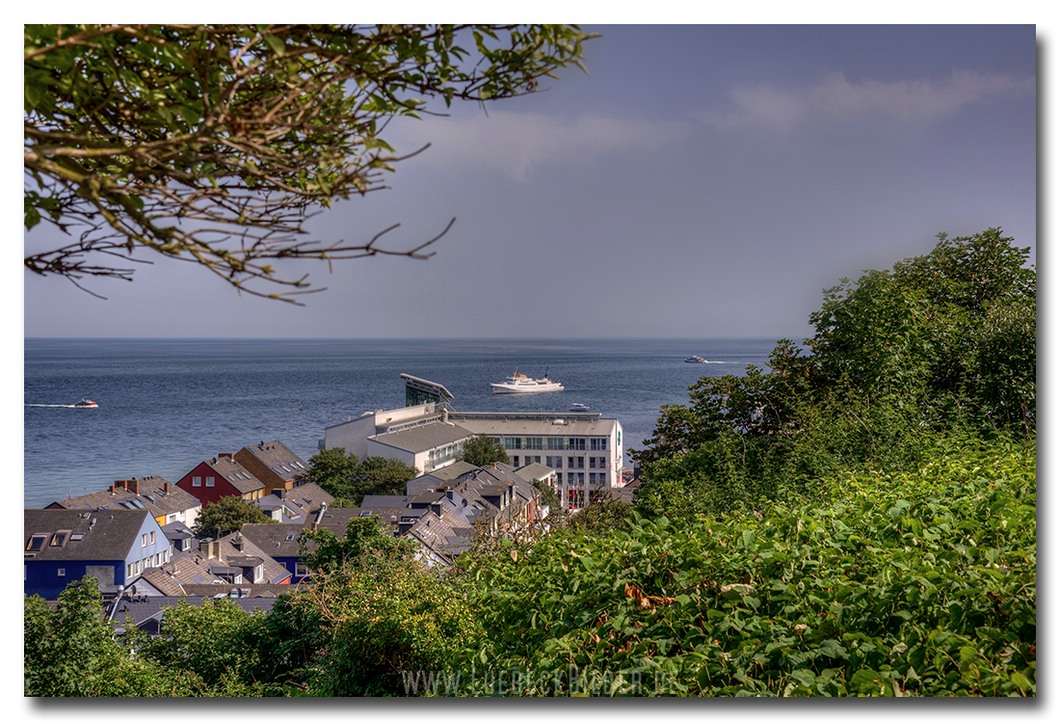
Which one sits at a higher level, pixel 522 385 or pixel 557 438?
pixel 522 385

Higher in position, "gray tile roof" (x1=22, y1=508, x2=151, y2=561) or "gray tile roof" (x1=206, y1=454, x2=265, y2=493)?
"gray tile roof" (x1=206, y1=454, x2=265, y2=493)

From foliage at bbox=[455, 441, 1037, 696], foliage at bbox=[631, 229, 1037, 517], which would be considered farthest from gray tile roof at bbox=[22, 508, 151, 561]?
foliage at bbox=[631, 229, 1037, 517]

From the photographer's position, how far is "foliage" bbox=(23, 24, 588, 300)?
1443mm

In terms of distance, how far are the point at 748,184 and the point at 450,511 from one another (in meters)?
1.84

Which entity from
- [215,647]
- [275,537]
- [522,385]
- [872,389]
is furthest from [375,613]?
[872,389]

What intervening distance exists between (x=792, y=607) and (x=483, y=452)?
1.55m

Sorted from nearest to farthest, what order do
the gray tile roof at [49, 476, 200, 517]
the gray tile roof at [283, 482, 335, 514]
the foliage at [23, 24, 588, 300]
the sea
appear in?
1. the foliage at [23, 24, 588, 300]
2. the sea
3. the gray tile roof at [49, 476, 200, 517]
4. the gray tile roof at [283, 482, 335, 514]

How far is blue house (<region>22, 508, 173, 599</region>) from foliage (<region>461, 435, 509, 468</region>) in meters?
1.18

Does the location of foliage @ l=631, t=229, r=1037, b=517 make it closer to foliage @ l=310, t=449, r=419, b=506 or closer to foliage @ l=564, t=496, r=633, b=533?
foliage @ l=564, t=496, r=633, b=533

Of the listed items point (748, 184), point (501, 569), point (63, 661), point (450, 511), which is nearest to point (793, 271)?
point (748, 184)

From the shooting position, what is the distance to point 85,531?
107 inches

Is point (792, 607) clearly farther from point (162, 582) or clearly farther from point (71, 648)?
point (162, 582)

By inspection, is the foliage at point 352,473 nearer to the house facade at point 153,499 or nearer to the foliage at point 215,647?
the house facade at point 153,499
